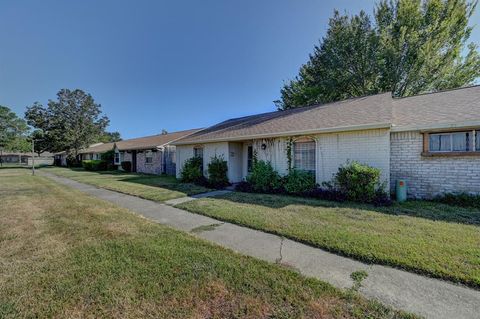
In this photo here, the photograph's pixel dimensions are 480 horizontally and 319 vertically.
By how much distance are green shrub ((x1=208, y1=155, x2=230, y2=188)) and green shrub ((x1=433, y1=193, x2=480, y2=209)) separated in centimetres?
864

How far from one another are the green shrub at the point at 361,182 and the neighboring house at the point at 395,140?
0.60 metres

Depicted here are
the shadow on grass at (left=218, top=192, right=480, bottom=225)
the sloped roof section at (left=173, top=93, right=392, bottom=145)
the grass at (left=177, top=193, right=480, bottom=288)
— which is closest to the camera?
the grass at (left=177, top=193, right=480, bottom=288)

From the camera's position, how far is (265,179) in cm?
1005

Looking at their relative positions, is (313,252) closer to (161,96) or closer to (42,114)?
(161,96)

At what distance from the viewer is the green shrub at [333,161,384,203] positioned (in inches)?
287

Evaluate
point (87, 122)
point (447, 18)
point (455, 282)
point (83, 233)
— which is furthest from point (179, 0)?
point (87, 122)

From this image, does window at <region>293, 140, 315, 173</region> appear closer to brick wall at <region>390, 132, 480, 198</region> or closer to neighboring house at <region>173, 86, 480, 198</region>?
neighboring house at <region>173, 86, 480, 198</region>

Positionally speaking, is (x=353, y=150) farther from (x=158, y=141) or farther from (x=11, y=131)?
(x=11, y=131)

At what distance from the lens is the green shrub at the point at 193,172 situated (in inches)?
518

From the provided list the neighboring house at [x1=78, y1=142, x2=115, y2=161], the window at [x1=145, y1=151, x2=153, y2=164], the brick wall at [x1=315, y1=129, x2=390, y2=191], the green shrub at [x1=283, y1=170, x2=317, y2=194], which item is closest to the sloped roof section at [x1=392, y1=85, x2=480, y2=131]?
the brick wall at [x1=315, y1=129, x2=390, y2=191]

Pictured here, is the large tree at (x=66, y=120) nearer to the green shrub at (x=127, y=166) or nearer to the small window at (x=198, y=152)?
the green shrub at (x=127, y=166)

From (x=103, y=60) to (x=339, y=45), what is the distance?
19.4 metres

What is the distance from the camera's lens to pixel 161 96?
2448 centimetres

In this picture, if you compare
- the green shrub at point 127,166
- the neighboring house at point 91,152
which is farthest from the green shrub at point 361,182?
the neighboring house at point 91,152
